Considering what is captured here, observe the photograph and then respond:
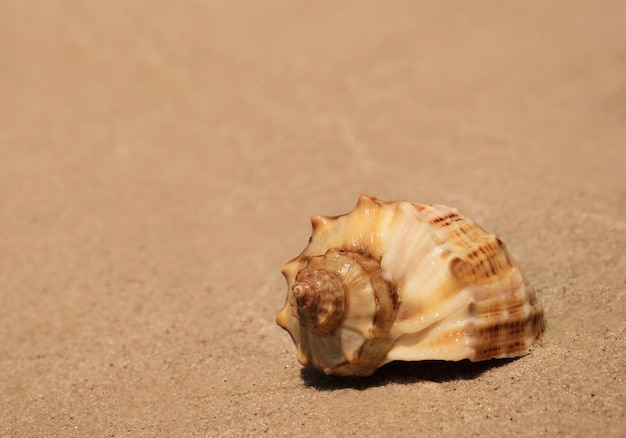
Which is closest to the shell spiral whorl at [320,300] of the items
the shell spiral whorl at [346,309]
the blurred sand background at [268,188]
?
Answer: the shell spiral whorl at [346,309]

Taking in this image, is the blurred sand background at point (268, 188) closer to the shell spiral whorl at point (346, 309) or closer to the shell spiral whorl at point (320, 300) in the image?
the shell spiral whorl at point (346, 309)

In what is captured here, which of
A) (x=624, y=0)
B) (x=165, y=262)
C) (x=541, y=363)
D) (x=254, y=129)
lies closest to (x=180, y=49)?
(x=254, y=129)

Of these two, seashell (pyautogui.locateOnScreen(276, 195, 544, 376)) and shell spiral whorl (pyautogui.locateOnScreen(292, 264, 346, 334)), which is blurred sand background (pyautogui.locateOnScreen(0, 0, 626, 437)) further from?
shell spiral whorl (pyautogui.locateOnScreen(292, 264, 346, 334))

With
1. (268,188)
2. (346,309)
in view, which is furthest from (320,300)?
(268,188)

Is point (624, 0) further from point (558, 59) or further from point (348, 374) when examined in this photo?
point (348, 374)

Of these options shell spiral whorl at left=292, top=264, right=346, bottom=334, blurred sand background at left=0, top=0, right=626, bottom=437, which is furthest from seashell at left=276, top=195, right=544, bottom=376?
blurred sand background at left=0, top=0, right=626, bottom=437
